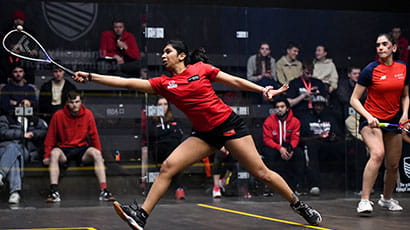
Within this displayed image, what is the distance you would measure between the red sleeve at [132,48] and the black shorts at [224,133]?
3.43 metres

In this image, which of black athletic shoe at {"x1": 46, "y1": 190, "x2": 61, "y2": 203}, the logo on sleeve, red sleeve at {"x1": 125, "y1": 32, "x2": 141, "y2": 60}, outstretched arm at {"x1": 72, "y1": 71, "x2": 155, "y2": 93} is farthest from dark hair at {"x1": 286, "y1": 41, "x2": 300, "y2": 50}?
outstretched arm at {"x1": 72, "y1": 71, "x2": 155, "y2": 93}

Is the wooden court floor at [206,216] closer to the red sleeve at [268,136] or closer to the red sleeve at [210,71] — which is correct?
the red sleeve at [268,136]

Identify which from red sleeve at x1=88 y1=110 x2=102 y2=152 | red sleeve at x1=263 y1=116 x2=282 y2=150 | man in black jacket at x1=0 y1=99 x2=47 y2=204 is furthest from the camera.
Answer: red sleeve at x1=263 y1=116 x2=282 y2=150

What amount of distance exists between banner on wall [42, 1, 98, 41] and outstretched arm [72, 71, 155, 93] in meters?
3.71

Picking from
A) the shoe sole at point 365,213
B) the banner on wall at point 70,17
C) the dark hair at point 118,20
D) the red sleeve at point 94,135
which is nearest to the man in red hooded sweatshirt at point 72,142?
the red sleeve at point 94,135

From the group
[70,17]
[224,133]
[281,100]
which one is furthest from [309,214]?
[70,17]

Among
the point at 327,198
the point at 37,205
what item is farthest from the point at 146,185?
the point at 327,198

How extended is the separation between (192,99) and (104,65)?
11.7ft

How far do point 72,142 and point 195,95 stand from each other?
3.41 metres

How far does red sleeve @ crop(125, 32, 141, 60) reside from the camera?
8.60 m

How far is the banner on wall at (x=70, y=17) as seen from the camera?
340 inches

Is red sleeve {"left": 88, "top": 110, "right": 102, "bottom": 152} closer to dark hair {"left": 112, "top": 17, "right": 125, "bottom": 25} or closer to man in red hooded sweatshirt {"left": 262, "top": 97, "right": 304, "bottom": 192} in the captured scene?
dark hair {"left": 112, "top": 17, "right": 125, "bottom": 25}

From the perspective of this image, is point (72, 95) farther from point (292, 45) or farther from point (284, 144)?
point (292, 45)

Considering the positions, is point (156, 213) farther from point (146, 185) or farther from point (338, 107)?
point (338, 107)
